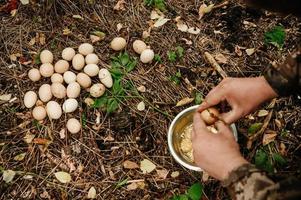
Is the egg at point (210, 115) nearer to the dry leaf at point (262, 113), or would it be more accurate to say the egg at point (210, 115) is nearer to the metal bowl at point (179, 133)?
the metal bowl at point (179, 133)

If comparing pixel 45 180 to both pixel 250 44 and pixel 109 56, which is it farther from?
pixel 250 44

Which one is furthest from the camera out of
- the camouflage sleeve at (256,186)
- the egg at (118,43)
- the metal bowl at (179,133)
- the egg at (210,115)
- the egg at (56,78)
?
the egg at (118,43)

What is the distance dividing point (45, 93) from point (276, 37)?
146 cm

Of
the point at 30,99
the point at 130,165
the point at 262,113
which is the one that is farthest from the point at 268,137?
the point at 30,99

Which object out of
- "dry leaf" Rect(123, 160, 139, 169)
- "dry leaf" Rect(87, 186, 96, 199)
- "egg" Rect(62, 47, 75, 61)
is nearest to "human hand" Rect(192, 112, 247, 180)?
"dry leaf" Rect(123, 160, 139, 169)

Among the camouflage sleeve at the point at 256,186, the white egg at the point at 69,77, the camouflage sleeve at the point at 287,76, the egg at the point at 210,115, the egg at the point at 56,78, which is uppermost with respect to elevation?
the camouflage sleeve at the point at 287,76

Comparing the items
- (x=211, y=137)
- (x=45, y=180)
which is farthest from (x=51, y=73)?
(x=211, y=137)

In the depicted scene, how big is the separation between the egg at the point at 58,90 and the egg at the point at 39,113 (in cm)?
12

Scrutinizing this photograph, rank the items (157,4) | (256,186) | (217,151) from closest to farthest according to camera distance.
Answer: (256,186) < (217,151) < (157,4)

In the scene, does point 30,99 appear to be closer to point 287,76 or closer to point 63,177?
point 63,177

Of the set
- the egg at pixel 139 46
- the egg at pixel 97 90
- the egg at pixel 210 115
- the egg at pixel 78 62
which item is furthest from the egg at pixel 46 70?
the egg at pixel 210 115

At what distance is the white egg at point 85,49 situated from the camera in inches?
108

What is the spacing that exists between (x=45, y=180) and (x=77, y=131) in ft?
1.06

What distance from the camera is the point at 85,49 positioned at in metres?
2.74
